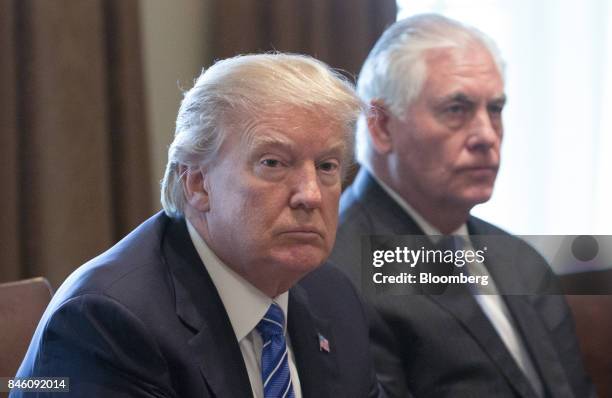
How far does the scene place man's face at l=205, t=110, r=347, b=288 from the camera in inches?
54.0

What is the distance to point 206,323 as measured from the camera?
1.37m

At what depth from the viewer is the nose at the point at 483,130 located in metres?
2.00

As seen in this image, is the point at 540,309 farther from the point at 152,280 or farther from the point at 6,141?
the point at 6,141

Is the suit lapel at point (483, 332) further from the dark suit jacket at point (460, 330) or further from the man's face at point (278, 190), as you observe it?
the man's face at point (278, 190)

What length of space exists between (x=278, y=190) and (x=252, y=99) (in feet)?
0.46

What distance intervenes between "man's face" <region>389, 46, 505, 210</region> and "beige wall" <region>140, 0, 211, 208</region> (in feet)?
3.60

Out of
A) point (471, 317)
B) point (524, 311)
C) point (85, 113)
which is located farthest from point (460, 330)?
point (85, 113)

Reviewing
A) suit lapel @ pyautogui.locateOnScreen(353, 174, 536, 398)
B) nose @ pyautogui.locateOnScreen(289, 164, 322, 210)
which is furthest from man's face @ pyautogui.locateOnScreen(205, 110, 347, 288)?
suit lapel @ pyautogui.locateOnScreen(353, 174, 536, 398)

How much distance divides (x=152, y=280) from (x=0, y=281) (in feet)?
4.43

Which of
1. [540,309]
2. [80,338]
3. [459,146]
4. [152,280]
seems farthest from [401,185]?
[80,338]

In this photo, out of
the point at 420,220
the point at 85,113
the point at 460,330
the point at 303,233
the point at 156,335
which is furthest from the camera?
the point at 85,113

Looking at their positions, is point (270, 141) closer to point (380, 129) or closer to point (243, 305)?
point (243, 305)

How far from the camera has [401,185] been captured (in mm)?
2020

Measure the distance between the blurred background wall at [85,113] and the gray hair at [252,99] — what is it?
125cm
